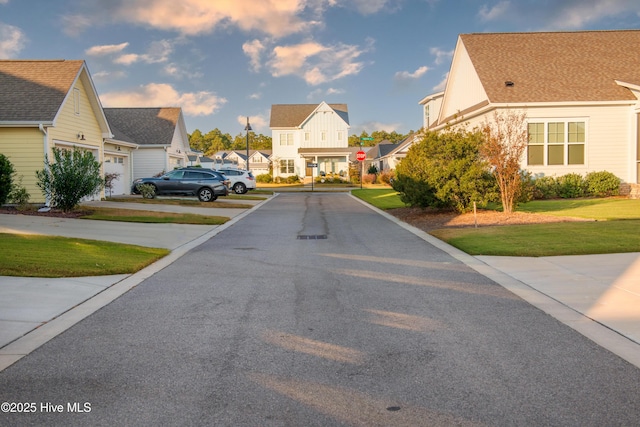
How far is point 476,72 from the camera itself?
81.8ft

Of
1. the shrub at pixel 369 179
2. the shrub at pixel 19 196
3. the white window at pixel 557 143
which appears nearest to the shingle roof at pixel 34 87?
the shrub at pixel 19 196

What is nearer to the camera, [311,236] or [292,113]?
[311,236]

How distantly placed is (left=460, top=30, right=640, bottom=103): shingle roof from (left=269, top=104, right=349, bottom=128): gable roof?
3433 centimetres

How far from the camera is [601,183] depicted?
74.5 feet

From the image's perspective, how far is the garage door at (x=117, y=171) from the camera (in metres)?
29.1

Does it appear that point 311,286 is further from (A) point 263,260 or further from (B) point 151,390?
(B) point 151,390

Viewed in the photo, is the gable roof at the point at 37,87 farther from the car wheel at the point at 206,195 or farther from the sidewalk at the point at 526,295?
the sidewalk at the point at 526,295

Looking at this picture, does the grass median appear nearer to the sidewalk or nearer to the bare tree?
the sidewalk

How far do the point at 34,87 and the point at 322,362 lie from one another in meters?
21.9

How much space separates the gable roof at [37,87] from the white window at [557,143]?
63.7ft

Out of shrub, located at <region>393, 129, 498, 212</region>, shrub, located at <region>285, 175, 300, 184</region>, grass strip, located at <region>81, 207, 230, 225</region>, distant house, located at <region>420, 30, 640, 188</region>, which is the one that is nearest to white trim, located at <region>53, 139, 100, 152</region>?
grass strip, located at <region>81, 207, 230, 225</region>

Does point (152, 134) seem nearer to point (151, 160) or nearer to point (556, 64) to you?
point (151, 160)

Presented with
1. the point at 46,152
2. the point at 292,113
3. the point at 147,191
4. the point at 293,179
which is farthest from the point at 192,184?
the point at 292,113

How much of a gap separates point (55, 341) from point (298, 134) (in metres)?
55.3
